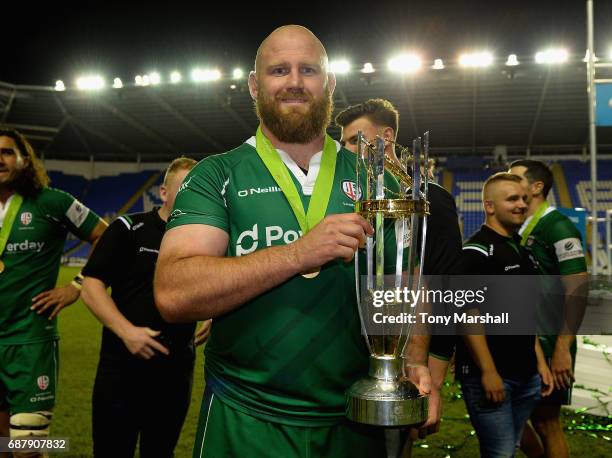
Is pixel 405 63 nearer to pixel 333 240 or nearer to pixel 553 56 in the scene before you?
pixel 553 56

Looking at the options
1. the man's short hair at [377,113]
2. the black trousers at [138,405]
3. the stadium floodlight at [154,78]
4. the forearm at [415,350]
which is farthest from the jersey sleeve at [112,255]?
the stadium floodlight at [154,78]

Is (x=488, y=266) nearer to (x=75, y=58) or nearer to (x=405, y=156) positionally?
(x=405, y=156)

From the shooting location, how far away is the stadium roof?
18.7 m

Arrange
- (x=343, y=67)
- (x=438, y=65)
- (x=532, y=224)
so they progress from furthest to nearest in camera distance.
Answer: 1. (x=343, y=67)
2. (x=438, y=65)
3. (x=532, y=224)

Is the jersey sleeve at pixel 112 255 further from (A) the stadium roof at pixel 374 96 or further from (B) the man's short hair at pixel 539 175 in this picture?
(A) the stadium roof at pixel 374 96

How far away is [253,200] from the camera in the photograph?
1549 mm

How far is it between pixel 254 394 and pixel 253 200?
553 mm

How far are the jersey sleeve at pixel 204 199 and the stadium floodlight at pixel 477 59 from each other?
57.7 ft

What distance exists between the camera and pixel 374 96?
2066cm

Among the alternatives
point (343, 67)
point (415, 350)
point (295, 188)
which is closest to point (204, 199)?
point (295, 188)

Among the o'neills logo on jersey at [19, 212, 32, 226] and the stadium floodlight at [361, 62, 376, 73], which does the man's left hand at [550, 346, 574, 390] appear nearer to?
the o'neills logo on jersey at [19, 212, 32, 226]

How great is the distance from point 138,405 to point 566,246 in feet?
8.94

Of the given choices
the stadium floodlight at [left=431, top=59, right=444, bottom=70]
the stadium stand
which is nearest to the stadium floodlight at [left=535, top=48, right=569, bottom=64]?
the stadium floodlight at [left=431, top=59, right=444, bottom=70]

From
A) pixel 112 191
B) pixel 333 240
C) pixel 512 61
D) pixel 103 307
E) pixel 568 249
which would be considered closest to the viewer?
pixel 333 240
